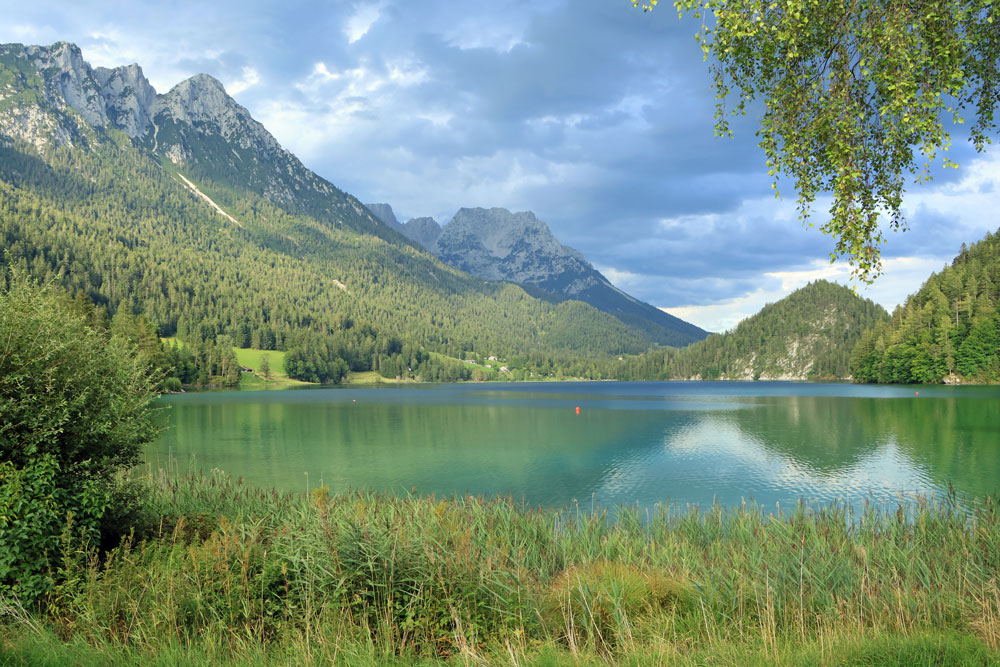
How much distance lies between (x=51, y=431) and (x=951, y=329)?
521 feet

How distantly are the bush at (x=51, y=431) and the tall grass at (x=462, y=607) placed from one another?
48cm

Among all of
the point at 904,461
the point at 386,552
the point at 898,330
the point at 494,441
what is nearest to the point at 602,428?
the point at 494,441

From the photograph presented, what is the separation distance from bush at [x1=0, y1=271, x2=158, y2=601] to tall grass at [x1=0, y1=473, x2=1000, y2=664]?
480mm

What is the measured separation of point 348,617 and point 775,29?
1067 centimetres

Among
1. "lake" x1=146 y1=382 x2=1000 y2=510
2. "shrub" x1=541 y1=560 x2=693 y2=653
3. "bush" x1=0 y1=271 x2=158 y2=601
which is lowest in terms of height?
"lake" x1=146 y1=382 x2=1000 y2=510

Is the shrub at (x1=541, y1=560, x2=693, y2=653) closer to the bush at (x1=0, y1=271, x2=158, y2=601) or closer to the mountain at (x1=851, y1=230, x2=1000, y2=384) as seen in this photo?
the bush at (x1=0, y1=271, x2=158, y2=601)

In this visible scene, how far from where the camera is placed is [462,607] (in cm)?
762

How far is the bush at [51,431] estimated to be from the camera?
7645mm

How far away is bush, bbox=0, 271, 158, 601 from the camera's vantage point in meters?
7.64

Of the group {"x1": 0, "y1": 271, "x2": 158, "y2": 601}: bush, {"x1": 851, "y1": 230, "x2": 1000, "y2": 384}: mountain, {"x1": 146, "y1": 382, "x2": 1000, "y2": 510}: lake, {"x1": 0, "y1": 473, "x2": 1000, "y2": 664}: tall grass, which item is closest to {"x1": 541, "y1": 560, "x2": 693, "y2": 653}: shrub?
{"x1": 0, "y1": 473, "x2": 1000, "y2": 664}: tall grass

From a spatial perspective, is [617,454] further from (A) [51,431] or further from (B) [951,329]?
(B) [951,329]

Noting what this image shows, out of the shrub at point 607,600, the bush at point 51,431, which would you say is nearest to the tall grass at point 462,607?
the shrub at point 607,600

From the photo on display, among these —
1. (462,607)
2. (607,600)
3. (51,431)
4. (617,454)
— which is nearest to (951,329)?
(617,454)

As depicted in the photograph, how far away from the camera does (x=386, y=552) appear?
7.95 meters
